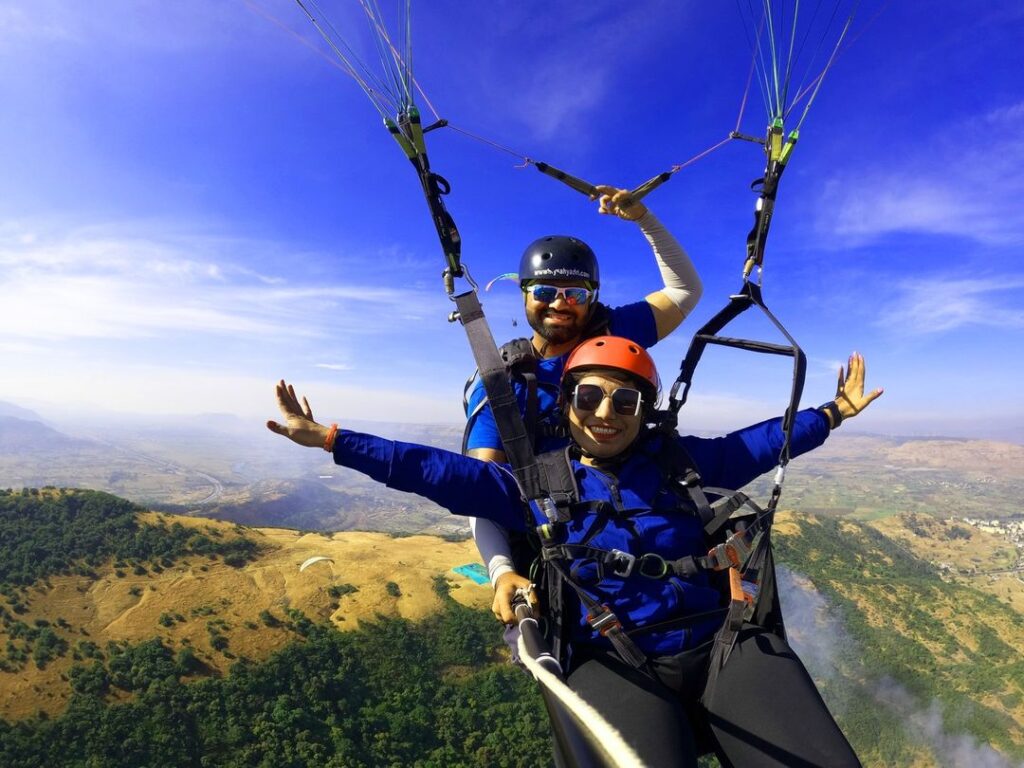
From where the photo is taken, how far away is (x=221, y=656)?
114ft

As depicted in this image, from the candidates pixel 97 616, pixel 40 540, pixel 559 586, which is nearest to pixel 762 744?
pixel 559 586

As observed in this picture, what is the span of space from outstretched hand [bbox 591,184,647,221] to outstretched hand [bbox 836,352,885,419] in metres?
1.71

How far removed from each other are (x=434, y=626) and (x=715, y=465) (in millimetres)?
40235

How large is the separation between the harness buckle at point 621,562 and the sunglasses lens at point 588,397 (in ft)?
2.57

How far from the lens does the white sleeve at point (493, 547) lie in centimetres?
279

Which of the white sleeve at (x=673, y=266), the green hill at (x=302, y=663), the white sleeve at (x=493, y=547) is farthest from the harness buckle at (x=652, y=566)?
the green hill at (x=302, y=663)

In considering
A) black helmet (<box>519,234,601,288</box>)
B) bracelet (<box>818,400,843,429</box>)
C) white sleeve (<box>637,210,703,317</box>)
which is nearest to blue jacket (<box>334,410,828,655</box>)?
bracelet (<box>818,400,843,429</box>)

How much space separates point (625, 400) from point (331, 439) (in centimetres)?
156

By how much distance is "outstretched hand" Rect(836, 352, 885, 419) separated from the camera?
3076 mm

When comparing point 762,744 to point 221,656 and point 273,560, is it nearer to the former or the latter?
point 221,656

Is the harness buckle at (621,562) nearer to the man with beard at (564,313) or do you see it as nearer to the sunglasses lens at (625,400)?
the man with beard at (564,313)

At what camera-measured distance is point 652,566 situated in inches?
101

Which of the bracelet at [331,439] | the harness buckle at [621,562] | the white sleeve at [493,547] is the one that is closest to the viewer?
the bracelet at [331,439]

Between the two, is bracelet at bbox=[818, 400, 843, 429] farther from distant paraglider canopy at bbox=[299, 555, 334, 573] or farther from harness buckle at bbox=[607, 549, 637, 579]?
distant paraglider canopy at bbox=[299, 555, 334, 573]
